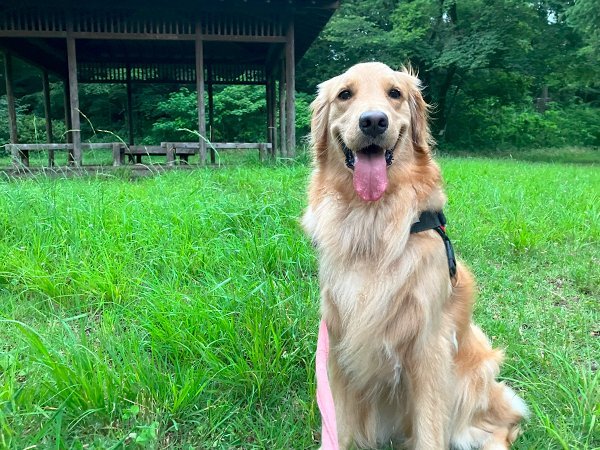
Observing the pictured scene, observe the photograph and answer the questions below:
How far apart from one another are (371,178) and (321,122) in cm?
46

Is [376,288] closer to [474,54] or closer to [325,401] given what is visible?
[325,401]

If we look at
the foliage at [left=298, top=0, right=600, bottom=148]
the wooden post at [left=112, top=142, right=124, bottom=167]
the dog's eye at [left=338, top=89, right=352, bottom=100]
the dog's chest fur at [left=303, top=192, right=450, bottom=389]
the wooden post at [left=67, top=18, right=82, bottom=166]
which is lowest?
the dog's chest fur at [left=303, top=192, right=450, bottom=389]

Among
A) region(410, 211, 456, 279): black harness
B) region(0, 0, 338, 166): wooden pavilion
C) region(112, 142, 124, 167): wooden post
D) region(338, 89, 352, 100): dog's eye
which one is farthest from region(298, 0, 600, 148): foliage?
region(410, 211, 456, 279): black harness

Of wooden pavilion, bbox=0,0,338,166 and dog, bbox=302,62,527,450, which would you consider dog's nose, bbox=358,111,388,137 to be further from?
wooden pavilion, bbox=0,0,338,166

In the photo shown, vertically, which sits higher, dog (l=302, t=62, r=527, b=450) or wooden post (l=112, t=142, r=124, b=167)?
wooden post (l=112, t=142, r=124, b=167)

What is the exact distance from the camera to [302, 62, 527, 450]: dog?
1.64m

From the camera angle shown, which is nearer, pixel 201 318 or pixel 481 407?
pixel 481 407

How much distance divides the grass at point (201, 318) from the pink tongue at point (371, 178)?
80 cm

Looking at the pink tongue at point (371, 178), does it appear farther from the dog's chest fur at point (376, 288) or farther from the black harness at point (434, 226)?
the black harness at point (434, 226)

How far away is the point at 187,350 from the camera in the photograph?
2.04 metres

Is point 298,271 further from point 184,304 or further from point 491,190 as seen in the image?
point 491,190

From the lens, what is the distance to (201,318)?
7.12 feet

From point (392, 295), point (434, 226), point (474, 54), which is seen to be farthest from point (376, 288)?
point (474, 54)

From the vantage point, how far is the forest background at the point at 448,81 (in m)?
18.1
